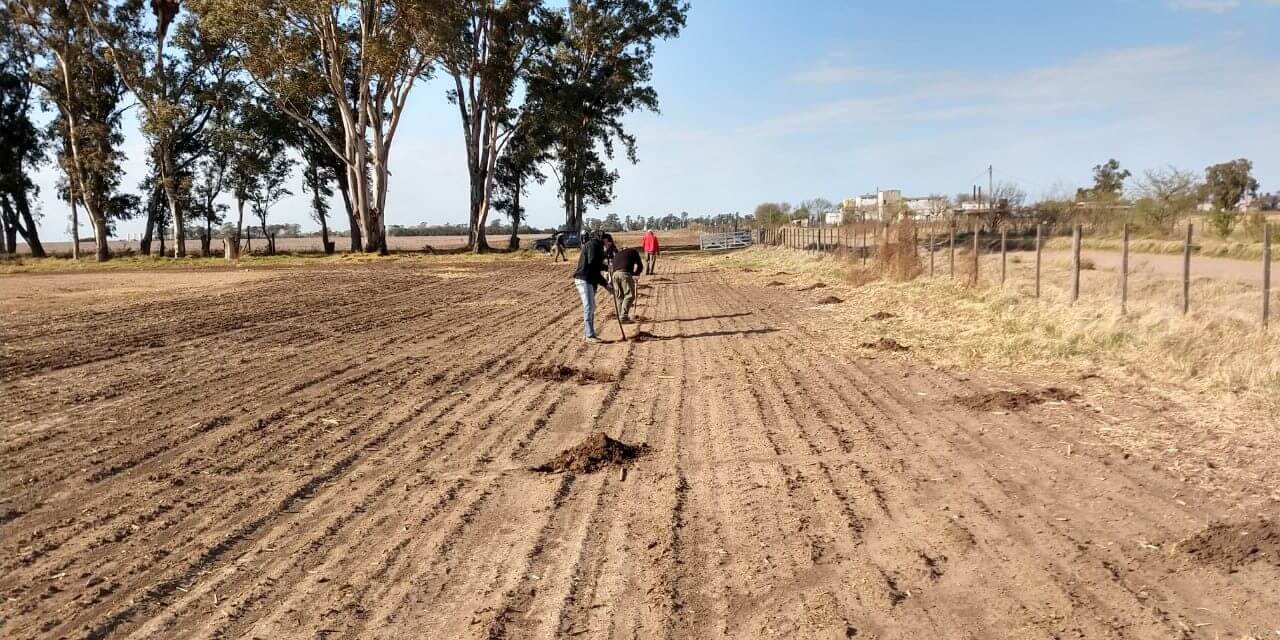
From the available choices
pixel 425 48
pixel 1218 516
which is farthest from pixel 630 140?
pixel 1218 516

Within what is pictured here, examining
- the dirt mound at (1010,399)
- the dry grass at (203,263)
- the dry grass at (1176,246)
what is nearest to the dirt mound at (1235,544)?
the dirt mound at (1010,399)

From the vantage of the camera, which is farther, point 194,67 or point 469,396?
point 194,67

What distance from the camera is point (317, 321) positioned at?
15.8 metres

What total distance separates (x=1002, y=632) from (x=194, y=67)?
56.5 m

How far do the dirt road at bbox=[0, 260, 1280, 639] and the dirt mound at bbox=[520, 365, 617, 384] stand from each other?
188mm

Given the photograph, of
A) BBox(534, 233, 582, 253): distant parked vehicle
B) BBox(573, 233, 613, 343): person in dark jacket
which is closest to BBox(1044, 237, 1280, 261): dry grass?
→ BBox(573, 233, 613, 343): person in dark jacket

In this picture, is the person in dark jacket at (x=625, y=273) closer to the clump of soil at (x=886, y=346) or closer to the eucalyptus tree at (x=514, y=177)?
the clump of soil at (x=886, y=346)

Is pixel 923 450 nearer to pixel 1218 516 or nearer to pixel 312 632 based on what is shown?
pixel 1218 516

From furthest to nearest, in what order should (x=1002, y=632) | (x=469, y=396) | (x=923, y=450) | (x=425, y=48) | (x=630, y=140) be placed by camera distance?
1. (x=630, y=140)
2. (x=425, y=48)
3. (x=469, y=396)
4. (x=923, y=450)
5. (x=1002, y=632)

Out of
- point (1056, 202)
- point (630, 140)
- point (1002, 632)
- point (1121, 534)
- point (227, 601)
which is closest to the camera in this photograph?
point (1002, 632)

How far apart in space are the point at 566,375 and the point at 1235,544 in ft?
22.9

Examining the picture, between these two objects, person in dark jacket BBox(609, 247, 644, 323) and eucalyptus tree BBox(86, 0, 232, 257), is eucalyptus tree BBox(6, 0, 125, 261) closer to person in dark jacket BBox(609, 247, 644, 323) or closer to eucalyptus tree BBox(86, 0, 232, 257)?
eucalyptus tree BBox(86, 0, 232, 257)

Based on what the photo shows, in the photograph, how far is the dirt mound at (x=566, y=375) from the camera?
9.88 meters

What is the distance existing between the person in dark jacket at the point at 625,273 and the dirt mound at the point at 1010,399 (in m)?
6.93
